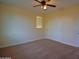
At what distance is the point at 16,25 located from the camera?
17.2ft

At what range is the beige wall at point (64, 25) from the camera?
16.7ft

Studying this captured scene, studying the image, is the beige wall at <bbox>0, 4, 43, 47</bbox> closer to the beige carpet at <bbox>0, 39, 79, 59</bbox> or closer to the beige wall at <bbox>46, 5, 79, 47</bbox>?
the beige carpet at <bbox>0, 39, 79, 59</bbox>

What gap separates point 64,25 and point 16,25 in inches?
120

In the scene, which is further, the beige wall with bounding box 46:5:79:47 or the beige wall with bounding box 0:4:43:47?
the beige wall with bounding box 46:5:79:47

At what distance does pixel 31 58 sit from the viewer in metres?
3.14

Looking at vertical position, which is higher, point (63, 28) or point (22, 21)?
point (22, 21)

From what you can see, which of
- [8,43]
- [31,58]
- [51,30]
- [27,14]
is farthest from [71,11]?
[8,43]

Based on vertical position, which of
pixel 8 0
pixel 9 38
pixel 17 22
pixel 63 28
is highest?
pixel 8 0

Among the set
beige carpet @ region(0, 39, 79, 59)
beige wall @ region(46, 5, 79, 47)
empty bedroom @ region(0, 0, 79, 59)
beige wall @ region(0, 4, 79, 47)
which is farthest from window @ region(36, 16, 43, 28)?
beige carpet @ region(0, 39, 79, 59)

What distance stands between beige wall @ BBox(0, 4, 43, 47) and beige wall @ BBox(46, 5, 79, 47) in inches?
56.3

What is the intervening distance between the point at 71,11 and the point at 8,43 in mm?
4130

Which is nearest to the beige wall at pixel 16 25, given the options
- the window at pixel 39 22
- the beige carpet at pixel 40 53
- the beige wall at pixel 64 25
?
the window at pixel 39 22

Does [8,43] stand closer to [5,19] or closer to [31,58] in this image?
[5,19]

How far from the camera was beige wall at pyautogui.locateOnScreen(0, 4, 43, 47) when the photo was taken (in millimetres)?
4711
